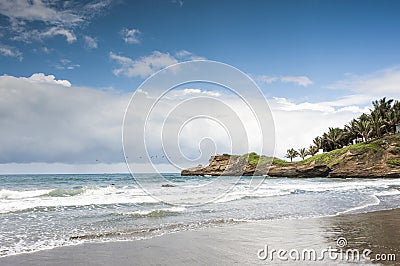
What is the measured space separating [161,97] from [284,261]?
7848mm

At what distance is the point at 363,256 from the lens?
271 inches

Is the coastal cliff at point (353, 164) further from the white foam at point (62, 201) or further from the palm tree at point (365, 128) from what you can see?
the white foam at point (62, 201)

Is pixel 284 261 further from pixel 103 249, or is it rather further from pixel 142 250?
pixel 103 249

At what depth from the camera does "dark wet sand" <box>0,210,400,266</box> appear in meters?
7.11

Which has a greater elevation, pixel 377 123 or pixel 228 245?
pixel 377 123

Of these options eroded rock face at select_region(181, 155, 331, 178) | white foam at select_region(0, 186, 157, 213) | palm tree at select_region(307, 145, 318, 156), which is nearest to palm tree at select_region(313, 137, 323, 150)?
palm tree at select_region(307, 145, 318, 156)

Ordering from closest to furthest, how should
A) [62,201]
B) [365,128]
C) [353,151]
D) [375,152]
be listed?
[62,201] < [375,152] < [353,151] < [365,128]

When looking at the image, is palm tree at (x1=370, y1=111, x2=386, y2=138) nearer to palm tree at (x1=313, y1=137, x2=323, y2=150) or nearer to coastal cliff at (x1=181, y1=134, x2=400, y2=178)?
coastal cliff at (x1=181, y1=134, x2=400, y2=178)

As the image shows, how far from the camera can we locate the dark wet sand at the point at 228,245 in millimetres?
7110

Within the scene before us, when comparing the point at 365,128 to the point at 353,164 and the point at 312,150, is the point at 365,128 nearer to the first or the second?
the point at 353,164

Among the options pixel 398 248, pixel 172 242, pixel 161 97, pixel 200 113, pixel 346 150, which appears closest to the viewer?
pixel 398 248

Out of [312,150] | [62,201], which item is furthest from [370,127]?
[62,201]

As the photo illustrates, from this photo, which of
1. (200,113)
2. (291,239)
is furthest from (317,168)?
(291,239)

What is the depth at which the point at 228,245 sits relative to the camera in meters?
8.37
